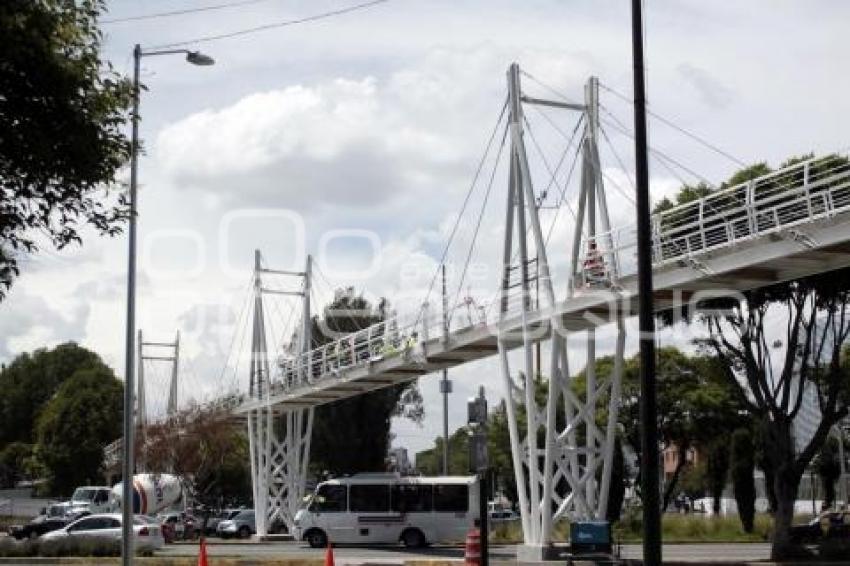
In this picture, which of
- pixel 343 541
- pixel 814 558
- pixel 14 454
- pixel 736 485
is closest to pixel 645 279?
pixel 814 558

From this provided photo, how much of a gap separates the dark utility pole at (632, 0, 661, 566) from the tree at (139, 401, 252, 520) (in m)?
48.5

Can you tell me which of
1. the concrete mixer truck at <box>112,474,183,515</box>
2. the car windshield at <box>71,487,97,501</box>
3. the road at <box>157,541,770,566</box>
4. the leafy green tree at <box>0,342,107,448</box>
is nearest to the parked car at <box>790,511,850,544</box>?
the road at <box>157,541,770,566</box>

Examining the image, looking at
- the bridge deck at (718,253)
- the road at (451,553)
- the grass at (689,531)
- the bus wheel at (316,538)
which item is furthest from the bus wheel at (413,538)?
the bridge deck at (718,253)

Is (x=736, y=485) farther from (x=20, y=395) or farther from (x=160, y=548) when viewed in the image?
(x=20, y=395)

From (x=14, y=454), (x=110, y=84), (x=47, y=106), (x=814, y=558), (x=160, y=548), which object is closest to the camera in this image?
(x=47, y=106)

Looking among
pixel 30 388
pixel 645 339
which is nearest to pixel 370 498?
pixel 645 339

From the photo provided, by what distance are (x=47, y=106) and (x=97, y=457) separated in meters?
81.4

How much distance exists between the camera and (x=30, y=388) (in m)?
113

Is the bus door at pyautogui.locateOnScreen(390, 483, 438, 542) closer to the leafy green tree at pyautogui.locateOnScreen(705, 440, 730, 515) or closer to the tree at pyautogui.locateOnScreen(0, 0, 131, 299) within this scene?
the leafy green tree at pyautogui.locateOnScreen(705, 440, 730, 515)

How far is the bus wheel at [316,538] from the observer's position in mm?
43125

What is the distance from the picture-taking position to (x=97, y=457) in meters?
87.1

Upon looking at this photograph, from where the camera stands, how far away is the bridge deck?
22.0 metres

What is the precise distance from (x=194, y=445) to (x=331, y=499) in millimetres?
21876

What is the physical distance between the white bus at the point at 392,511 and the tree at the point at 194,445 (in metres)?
18.5
